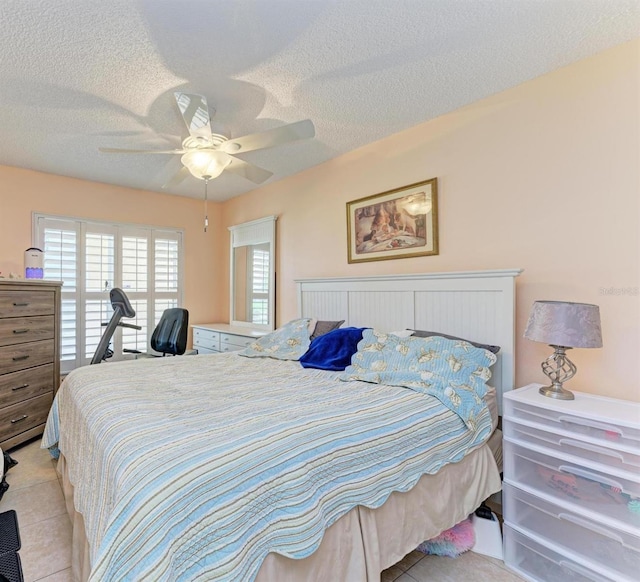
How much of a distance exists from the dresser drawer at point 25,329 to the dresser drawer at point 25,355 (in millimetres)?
47

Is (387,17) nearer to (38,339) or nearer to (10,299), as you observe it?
(10,299)

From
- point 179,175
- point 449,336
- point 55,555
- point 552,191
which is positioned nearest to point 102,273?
point 179,175

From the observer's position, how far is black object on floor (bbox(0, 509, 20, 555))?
1.79 m

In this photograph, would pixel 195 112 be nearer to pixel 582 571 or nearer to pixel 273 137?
pixel 273 137

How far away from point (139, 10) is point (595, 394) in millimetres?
2984

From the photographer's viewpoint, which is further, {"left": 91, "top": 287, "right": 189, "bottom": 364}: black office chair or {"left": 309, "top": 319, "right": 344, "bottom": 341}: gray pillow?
{"left": 91, "top": 287, "right": 189, "bottom": 364}: black office chair

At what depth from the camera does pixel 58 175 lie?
3.93 m

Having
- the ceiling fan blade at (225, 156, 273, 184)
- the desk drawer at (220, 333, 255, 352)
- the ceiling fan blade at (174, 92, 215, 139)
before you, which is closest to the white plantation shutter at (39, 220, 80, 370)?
the desk drawer at (220, 333, 255, 352)

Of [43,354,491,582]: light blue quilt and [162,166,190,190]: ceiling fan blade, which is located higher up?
[162,166,190,190]: ceiling fan blade

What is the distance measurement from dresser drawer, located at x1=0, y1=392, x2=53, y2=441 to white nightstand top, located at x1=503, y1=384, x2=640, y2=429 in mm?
3556

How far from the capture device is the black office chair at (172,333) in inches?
154

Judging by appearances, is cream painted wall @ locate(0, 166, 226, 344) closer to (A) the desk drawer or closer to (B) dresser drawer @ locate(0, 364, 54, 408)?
Result: (A) the desk drawer

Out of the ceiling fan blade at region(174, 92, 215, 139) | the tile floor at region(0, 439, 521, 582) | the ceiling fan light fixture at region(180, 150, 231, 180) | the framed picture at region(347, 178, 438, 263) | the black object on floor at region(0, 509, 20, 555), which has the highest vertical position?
the ceiling fan blade at region(174, 92, 215, 139)

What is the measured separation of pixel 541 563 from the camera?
162 centimetres
